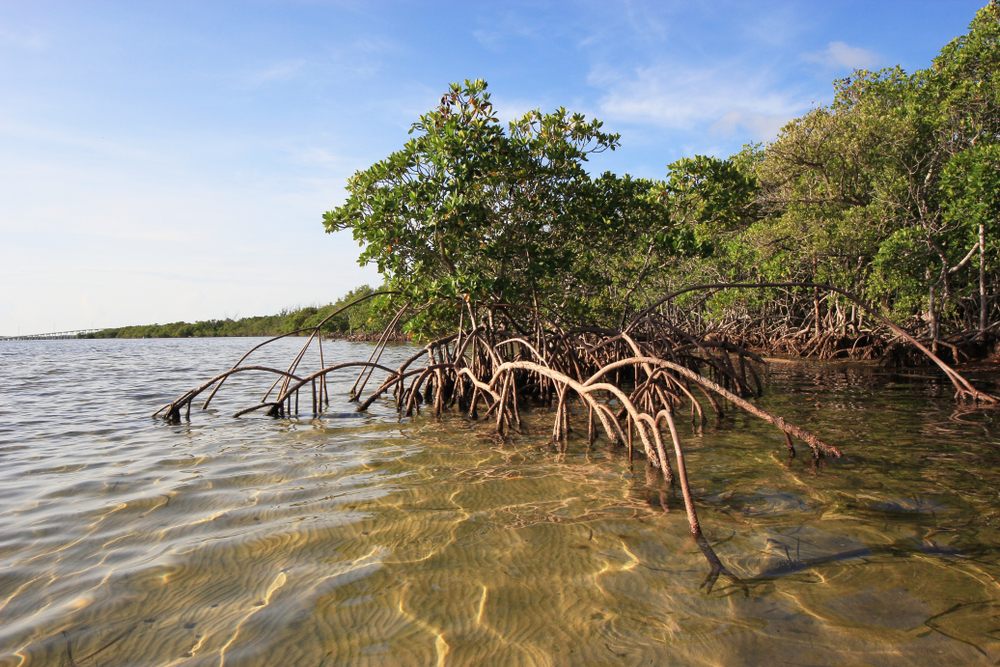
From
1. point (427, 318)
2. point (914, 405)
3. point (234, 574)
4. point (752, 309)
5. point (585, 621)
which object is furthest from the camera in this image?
point (752, 309)

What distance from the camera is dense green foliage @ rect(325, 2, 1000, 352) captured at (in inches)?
248

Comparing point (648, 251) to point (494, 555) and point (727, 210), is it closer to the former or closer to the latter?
point (727, 210)

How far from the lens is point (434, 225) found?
234 inches

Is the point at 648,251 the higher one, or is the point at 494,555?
the point at 648,251

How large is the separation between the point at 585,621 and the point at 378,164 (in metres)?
5.48

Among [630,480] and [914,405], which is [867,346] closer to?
[914,405]

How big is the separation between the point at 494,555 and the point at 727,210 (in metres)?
7.14

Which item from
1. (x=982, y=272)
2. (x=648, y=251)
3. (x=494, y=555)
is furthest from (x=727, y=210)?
(x=494, y=555)

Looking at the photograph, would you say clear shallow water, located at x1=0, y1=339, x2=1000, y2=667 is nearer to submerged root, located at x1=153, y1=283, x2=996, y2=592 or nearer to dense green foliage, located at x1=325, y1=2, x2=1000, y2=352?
submerged root, located at x1=153, y1=283, x2=996, y2=592

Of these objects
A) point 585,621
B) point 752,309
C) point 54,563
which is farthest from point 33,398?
point 752,309

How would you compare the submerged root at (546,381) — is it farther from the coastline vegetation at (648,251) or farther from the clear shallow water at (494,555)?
the clear shallow water at (494,555)

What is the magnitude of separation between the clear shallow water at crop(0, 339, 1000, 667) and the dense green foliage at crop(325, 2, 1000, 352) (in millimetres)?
2740

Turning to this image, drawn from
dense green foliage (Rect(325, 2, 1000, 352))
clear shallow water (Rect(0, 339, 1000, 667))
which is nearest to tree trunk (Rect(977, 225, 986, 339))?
dense green foliage (Rect(325, 2, 1000, 352))

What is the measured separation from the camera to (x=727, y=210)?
8.19m
